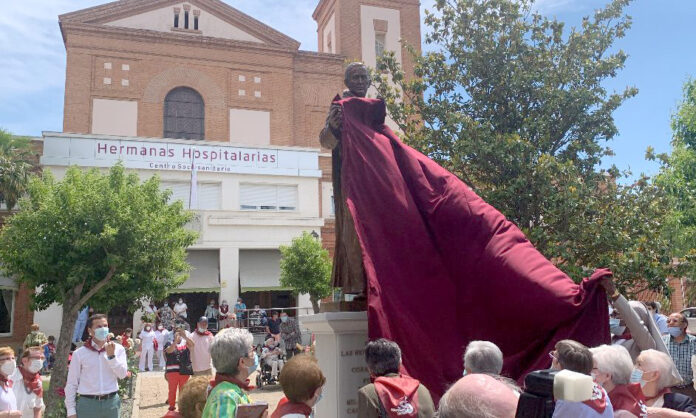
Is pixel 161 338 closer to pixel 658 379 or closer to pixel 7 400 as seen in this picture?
pixel 7 400

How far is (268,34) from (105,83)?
9.06 m

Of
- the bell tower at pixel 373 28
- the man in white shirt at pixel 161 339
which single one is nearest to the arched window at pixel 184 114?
the bell tower at pixel 373 28

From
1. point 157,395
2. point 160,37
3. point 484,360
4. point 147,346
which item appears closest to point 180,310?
point 147,346

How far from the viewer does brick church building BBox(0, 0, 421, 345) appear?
1065 inches

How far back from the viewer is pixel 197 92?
104ft

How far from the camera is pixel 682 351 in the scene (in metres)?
6.42

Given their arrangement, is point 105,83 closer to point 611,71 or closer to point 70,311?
point 70,311

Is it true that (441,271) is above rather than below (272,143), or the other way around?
below

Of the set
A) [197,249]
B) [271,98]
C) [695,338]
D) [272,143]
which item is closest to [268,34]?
[271,98]

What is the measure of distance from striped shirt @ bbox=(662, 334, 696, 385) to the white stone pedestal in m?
3.67

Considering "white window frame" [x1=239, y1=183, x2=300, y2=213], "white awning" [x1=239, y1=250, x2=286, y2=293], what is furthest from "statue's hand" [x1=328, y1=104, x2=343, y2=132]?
"white window frame" [x1=239, y1=183, x2=300, y2=213]

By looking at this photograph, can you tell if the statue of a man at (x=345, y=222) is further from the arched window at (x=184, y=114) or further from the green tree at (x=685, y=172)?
the arched window at (x=184, y=114)

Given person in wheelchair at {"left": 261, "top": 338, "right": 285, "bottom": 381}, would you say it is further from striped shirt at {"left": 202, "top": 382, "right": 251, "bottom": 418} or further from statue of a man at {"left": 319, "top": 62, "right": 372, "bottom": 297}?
striped shirt at {"left": 202, "top": 382, "right": 251, "bottom": 418}

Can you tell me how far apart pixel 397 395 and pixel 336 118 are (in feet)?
8.00
